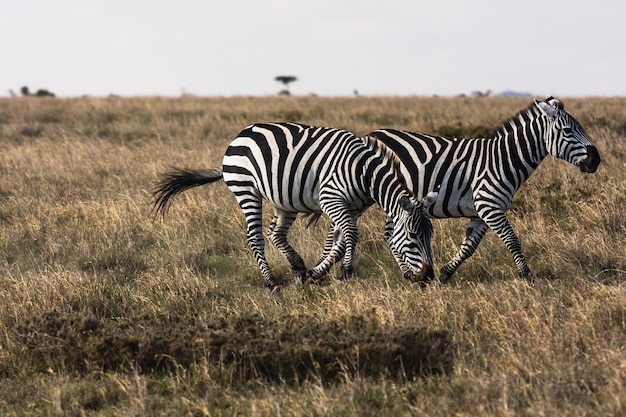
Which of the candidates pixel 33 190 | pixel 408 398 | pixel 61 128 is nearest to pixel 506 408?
pixel 408 398

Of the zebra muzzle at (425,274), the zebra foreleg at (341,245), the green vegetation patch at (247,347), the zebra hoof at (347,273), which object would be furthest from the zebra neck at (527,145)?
the green vegetation patch at (247,347)

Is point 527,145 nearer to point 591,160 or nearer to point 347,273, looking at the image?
point 591,160

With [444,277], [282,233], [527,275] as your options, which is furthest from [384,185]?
[527,275]

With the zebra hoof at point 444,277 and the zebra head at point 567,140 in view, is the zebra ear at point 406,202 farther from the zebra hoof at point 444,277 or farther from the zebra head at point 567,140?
the zebra head at point 567,140

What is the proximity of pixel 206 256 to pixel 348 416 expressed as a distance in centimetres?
437

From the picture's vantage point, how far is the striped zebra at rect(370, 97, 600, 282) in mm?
7238

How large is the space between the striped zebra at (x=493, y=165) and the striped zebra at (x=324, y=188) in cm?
41

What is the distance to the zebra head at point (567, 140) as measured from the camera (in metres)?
7.27

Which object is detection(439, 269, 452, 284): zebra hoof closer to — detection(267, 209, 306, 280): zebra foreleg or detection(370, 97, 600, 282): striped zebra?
detection(370, 97, 600, 282): striped zebra

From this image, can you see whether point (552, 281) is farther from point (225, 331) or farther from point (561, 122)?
point (225, 331)

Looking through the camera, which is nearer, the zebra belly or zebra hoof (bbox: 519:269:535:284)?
zebra hoof (bbox: 519:269:535:284)

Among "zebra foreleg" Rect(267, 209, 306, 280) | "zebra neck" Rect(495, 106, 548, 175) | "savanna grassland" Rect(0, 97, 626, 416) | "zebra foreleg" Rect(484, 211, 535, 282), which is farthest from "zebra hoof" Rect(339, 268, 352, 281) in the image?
"zebra neck" Rect(495, 106, 548, 175)

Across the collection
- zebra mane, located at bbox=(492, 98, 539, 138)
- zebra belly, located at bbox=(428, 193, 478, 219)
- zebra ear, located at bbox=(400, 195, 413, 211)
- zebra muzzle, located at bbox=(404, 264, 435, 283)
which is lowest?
zebra muzzle, located at bbox=(404, 264, 435, 283)

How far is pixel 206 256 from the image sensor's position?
840cm
